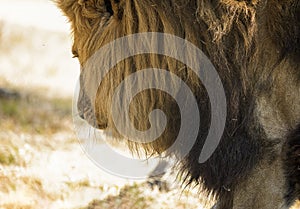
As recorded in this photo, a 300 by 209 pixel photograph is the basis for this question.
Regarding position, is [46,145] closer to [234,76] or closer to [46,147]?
[46,147]

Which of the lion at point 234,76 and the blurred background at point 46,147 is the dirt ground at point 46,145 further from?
the lion at point 234,76

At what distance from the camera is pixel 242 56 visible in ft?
9.64

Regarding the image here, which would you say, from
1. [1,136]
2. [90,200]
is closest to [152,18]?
[90,200]

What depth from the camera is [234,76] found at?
→ 2977 mm

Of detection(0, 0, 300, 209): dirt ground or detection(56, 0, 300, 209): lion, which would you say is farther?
detection(0, 0, 300, 209): dirt ground

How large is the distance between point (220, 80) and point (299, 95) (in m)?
0.31

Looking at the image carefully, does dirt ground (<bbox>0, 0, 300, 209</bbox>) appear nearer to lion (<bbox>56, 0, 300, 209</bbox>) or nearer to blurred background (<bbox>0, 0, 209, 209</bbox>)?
blurred background (<bbox>0, 0, 209, 209</bbox>)

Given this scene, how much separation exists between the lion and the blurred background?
1.46 feet

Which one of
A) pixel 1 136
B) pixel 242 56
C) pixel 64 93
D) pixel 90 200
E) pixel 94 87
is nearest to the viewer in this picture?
pixel 242 56

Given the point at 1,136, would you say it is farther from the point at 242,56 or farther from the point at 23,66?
the point at 242,56

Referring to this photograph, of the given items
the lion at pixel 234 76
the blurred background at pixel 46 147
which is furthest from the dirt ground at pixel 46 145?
the lion at pixel 234 76

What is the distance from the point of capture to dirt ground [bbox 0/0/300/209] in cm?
428

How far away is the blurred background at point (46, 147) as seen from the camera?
4285 mm

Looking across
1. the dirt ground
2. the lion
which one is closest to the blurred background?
the dirt ground
